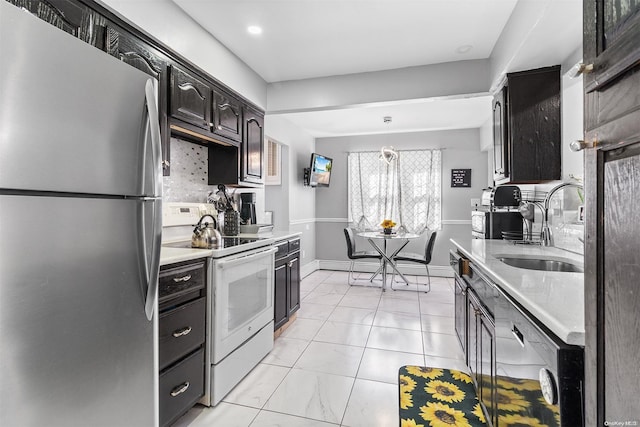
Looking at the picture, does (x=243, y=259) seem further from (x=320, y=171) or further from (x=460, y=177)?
(x=460, y=177)

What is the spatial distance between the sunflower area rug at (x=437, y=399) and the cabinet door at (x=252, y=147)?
7.48 feet

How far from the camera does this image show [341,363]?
2502 mm

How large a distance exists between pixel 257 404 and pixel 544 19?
114 inches

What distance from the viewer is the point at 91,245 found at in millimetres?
1018

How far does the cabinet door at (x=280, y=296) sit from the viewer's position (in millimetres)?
2873

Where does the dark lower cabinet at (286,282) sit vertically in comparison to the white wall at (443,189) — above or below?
below

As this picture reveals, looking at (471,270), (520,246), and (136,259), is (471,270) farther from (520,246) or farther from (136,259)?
(136,259)

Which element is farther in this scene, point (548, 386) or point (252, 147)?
point (252, 147)

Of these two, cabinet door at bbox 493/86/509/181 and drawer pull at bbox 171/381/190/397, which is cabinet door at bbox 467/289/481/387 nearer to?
cabinet door at bbox 493/86/509/181

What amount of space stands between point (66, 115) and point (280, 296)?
233 centimetres

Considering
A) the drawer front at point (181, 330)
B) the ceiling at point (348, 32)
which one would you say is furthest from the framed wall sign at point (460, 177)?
the drawer front at point (181, 330)

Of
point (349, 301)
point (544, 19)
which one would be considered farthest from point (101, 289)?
point (349, 301)

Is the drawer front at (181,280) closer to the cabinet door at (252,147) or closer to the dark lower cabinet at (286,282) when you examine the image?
the dark lower cabinet at (286,282)

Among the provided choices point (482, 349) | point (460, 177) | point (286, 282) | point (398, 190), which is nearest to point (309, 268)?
point (398, 190)
